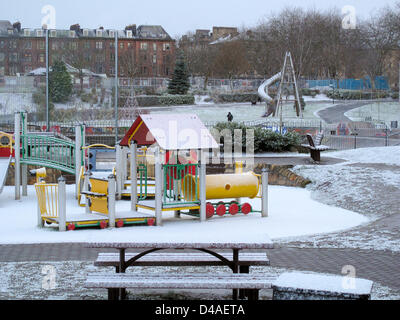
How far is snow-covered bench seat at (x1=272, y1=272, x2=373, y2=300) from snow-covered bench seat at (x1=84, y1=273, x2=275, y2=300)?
172 mm

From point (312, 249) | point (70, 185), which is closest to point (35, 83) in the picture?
point (70, 185)

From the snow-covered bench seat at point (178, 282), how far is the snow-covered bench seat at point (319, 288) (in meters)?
0.17

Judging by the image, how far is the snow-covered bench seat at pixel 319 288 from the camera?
707cm

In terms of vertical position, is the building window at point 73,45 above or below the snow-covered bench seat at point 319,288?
above

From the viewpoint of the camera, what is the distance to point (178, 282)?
749 centimetres

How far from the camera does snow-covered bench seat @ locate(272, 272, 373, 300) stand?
278 inches

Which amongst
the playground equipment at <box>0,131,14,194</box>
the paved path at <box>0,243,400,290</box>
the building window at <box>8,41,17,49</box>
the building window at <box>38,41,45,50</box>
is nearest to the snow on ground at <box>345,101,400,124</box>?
the building window at <box>38,41,45,50</box>

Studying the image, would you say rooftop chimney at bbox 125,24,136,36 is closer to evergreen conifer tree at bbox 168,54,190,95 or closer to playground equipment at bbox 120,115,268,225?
evergreen conifer tree at bbox 168,54,190,95

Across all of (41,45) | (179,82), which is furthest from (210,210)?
(179,82)

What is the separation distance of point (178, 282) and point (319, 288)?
1.51 m

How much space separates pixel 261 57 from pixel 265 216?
79.9m

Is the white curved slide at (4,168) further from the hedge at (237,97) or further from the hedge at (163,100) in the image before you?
the hedge at (237,97)

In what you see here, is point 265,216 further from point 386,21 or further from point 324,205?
point 386,21

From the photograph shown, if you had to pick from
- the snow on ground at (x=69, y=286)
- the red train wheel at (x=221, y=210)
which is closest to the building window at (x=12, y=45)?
the red train wheel at (x=221, y=210)
